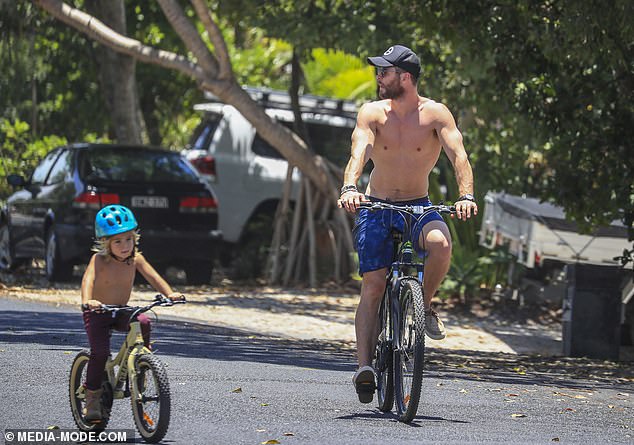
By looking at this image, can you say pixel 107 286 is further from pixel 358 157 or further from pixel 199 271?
pixel 199 271

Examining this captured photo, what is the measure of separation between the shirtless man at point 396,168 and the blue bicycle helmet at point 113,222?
4.39 ft

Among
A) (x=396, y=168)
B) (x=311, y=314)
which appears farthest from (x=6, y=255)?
(x=396, y=168)

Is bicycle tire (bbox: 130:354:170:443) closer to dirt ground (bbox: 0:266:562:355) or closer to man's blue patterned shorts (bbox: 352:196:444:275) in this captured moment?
man's blue patterned shorts (bbox: 352:196:444:275)

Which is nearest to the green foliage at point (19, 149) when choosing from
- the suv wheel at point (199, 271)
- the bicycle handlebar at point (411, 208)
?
the suv wheel at point (199, 271)

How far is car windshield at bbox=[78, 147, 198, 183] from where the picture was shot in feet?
A: 52.0

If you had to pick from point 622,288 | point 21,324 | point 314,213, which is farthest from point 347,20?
point 21,324

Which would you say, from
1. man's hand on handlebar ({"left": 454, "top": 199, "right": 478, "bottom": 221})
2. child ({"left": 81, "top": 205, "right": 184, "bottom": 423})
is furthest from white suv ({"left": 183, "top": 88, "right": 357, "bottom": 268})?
child ({"left": 81, "top": 205, "right": 184, "bottom": 423})

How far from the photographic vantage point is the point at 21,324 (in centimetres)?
1145

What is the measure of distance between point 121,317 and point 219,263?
12855 mm

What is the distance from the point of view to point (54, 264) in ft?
52.3

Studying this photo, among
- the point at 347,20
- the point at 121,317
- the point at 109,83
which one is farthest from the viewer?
the point at 109,83

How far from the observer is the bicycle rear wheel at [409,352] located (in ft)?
23.0

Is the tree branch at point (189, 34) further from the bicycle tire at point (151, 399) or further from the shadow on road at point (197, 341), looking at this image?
the bicycle tire at point (151, 399)

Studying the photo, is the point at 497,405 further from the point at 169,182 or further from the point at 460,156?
the point at 169,182
